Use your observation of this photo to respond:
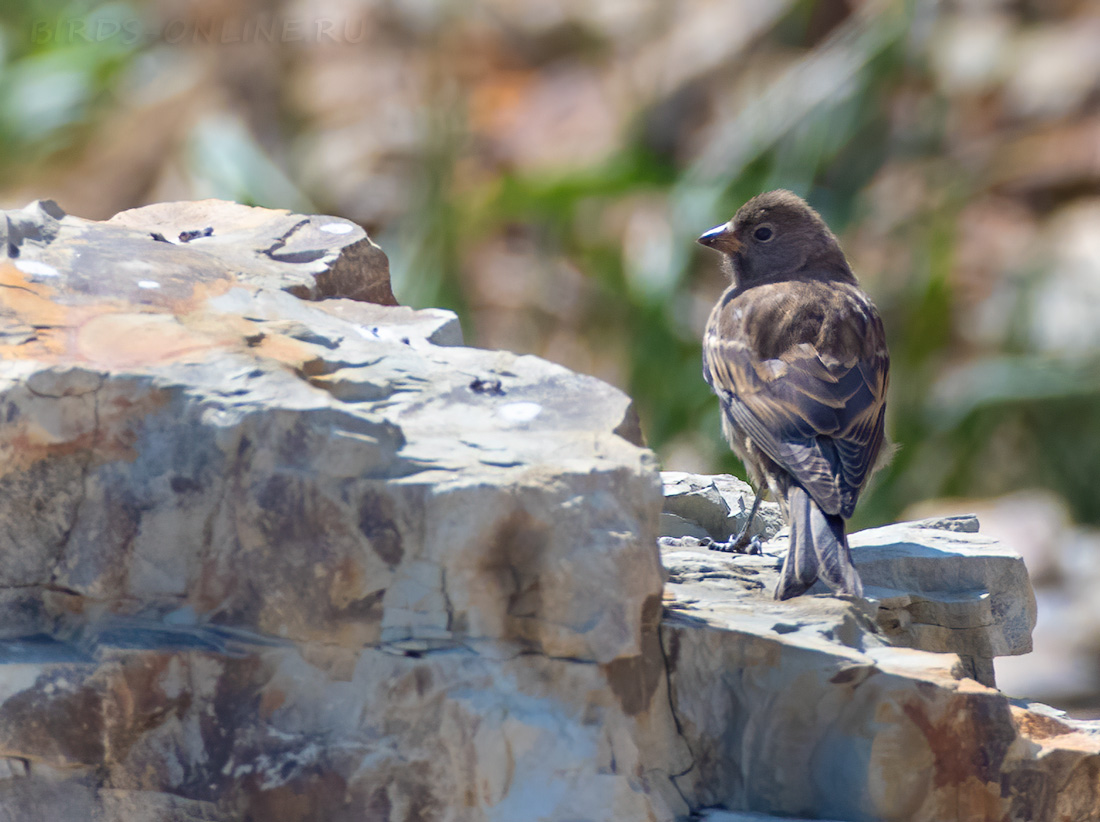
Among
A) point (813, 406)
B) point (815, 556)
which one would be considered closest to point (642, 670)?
point (815, 556)

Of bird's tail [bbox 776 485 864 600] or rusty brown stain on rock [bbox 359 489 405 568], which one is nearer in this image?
rusty brown stain on rock [bbox 359 489 405 568]

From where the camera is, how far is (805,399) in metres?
3.53

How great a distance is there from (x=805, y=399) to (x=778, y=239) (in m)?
1.03

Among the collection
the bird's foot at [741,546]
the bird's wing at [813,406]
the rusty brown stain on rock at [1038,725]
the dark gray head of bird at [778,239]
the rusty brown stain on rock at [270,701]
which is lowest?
the rusty brown stain on rock at [1038,725]

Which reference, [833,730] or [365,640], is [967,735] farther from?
[365,640]

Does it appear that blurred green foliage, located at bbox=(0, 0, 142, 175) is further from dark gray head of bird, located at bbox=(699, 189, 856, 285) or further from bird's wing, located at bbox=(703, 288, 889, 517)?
bird's wing, located at bbox=(703, 288, 889, 517)

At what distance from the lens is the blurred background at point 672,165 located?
25.9ft

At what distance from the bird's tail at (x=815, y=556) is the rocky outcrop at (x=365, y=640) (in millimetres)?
432

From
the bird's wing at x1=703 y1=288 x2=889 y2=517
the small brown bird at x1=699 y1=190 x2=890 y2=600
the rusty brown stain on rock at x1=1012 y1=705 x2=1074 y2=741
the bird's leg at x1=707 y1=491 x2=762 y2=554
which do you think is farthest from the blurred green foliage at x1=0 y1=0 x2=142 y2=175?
the rusty brown stain on rock at x1=1012 y1=705 x2=1074 y2=741

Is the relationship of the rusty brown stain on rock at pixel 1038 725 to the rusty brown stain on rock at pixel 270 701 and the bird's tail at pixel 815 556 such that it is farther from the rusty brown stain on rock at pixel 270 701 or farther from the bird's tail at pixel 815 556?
the rusty brown stain on rock at pixel 270 701

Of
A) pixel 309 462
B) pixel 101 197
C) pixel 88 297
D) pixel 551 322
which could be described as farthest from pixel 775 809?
pixel 101 197

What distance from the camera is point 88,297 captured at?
2.68m

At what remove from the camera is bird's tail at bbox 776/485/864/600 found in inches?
116

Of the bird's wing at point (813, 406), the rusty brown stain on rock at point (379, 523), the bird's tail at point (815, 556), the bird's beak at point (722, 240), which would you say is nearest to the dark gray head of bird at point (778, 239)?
the bird's beak at point (722, 240)
